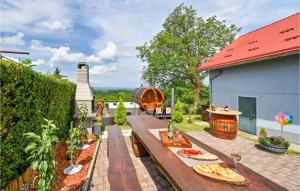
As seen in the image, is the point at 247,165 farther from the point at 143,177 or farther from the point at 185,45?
the point at 185,45

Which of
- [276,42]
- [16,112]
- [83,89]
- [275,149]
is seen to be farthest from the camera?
[83,89]

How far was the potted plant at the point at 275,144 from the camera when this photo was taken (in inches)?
233

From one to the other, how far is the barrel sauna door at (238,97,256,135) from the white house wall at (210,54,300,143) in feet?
0.79

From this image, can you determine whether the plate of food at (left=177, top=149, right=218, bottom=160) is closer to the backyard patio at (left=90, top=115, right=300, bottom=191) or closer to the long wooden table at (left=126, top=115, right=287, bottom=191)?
the long wooden table at (left=126, top=115, right=287, bottom=191)

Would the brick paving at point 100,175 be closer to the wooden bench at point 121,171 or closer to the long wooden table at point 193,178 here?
the wooden bench at point 121,171

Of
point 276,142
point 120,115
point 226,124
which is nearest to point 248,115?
point 226,124

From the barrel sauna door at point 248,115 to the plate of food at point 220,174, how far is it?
24.8ft

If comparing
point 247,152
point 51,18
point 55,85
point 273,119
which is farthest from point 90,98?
point 273,119

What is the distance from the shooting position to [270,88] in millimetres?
7762

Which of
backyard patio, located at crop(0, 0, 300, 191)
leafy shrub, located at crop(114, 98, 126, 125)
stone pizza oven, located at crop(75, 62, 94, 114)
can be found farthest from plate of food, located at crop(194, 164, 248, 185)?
leafy shrub, located at crop(114, 98, 126, 125)

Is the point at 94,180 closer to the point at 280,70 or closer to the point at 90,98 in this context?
the point at 90,98

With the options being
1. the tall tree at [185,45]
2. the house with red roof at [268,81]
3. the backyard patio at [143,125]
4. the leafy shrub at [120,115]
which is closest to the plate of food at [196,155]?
the backyard patio at [143,125]

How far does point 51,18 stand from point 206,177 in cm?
783

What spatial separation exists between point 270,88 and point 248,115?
189 centimetres
